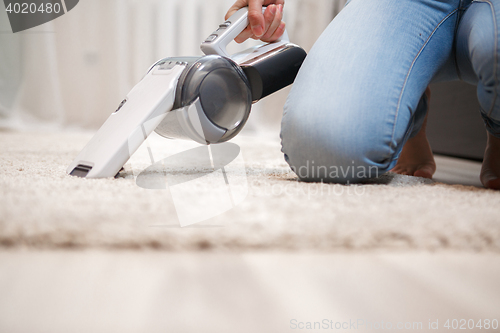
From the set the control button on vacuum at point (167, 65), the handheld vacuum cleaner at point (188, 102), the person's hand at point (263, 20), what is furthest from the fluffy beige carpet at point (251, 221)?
the person's hand at point (263, 20)

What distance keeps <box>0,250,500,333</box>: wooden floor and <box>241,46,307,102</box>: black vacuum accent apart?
475 mm

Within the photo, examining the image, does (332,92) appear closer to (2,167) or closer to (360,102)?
(360,102)

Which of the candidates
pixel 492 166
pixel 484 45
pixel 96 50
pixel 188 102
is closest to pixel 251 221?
pixel 188 102

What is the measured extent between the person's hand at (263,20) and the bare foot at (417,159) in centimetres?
38

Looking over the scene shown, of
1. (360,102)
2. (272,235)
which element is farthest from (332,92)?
(272,235)

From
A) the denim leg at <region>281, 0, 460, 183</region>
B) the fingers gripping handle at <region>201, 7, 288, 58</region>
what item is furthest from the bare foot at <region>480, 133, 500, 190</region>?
the fingers gripping handle at <region>201, 7, 288, 58</region>

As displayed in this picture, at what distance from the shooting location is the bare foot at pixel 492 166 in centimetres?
62

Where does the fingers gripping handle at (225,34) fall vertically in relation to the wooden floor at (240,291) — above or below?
above

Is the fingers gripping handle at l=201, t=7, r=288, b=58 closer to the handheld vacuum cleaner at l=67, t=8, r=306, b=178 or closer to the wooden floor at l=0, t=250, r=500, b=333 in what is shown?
the handheld vacuum cleaner at l=67, t=8, r=306, b=178

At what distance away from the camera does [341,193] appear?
0.49 meters

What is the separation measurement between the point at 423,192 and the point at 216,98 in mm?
368

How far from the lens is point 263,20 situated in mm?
712

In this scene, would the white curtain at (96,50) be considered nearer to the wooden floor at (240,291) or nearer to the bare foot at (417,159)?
the bare foot at (417,159)

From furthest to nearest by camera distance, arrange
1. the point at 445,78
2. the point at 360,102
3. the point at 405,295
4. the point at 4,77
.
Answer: the point at 4,77
the point at 445,78
the point at 360,102
the point at 405,295
